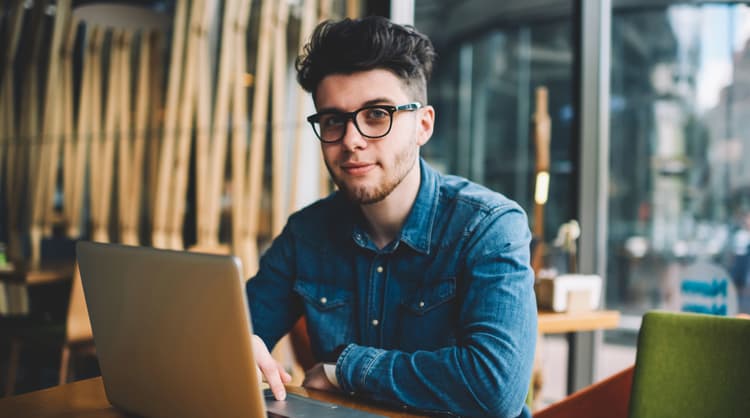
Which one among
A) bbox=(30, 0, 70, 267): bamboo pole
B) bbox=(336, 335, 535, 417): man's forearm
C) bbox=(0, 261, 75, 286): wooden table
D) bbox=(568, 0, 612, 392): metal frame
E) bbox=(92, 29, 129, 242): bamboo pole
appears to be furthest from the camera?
bbox=(30, 0, 70, 267): bamboo pole

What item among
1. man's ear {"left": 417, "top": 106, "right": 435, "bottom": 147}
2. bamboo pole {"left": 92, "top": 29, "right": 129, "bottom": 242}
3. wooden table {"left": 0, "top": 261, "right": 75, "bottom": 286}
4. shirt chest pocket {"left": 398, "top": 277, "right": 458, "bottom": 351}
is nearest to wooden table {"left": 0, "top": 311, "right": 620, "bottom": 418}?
shirt chest pocket {"left": 398, "top": 277, "right": 458, "bottom": 351}

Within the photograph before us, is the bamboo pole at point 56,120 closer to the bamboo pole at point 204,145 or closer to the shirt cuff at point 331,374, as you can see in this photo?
the bamboo pole at point 204,145

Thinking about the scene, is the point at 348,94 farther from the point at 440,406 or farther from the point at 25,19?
the point at 25,19

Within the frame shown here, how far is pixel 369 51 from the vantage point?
157cm

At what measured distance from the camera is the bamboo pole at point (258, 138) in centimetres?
407

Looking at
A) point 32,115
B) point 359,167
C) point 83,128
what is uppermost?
point 32,115

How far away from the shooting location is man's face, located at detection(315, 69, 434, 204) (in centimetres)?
154

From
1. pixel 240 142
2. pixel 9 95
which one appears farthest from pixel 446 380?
pixel 9 95

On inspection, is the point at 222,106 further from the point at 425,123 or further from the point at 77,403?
the point at 77,403

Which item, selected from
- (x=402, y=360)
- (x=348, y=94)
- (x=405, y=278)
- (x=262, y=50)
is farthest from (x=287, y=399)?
(x=262, y=50)

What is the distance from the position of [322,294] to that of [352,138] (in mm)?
426

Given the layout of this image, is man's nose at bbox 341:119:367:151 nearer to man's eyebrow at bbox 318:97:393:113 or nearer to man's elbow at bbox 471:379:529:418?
man's eyebrow at bbox 318:97:393:113

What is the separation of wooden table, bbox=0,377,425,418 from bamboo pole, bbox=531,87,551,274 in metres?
1.73

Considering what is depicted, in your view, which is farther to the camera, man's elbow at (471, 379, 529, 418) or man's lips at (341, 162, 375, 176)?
man's lips at (341, 162, 375, 176)
